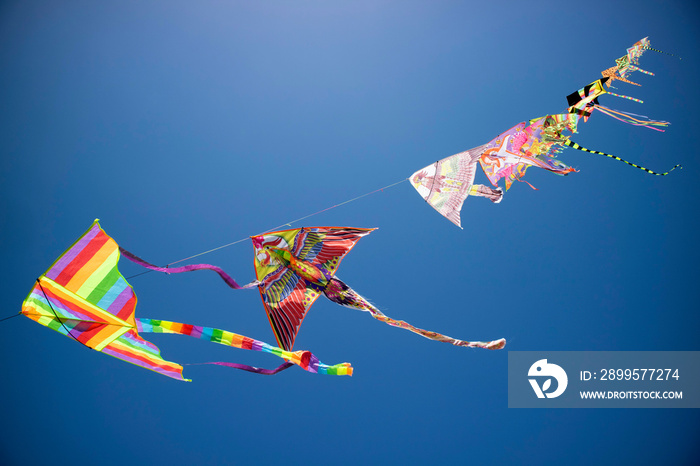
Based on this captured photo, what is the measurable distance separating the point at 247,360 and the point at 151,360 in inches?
47.1

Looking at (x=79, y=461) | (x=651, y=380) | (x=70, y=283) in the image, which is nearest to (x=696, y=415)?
(x=651, y=380)

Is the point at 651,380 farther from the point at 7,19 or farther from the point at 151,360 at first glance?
the point at 7,19

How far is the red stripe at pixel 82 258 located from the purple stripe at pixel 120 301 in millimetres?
159

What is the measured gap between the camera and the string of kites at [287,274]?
155 cm

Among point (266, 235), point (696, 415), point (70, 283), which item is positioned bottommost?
point (696, 415)

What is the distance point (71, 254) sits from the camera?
154 cm

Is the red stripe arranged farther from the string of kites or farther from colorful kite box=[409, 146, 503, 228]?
colorful kite box=[409, 146, 503, 228]

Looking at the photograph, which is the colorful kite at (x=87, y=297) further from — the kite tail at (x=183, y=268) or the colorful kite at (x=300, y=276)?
the colorful kite at (x=300, y=276)

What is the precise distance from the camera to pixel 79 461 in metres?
2.85

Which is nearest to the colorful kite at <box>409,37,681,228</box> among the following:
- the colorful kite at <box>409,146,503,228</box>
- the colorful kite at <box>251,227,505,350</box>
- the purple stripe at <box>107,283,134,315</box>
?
the colorful kite at <box>409,146,503,228</box>

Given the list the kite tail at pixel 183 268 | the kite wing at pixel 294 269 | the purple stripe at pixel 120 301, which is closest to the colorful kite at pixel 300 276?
the kite wing at pixel 294 269

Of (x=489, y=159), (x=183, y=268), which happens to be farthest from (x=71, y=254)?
(x=489, y=159)

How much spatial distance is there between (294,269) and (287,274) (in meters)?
0.04

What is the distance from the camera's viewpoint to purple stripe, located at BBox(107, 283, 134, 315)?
5.13ft
